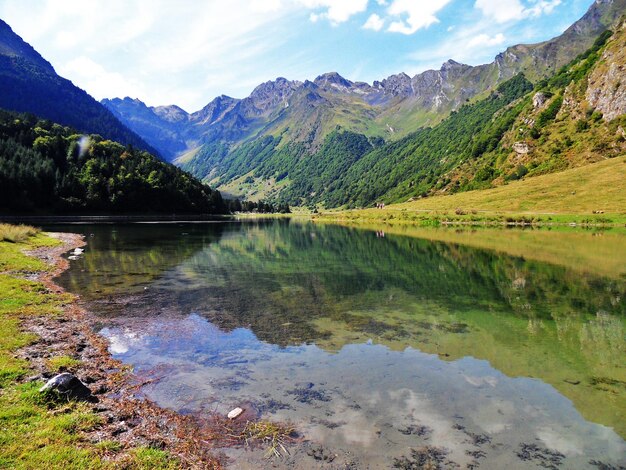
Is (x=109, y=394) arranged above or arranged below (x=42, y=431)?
below

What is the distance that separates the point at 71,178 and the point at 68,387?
182133 millimetres

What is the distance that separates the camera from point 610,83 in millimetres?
170000

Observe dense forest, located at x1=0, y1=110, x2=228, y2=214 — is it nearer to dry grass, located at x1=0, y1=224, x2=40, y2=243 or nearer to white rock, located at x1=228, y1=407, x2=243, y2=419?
dry grass, located at x1=0, y1=224, x2=40, y2=243

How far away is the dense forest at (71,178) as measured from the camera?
14512 cm

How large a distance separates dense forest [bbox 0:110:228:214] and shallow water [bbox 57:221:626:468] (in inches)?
5447

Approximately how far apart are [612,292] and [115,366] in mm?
35265

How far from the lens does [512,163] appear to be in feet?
629

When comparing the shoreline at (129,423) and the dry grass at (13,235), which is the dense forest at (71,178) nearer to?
the dry grass at (13,235)

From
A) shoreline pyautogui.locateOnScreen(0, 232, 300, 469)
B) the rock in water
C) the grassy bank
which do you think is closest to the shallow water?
shoreline pyautogui.locateOnScreen(0, 232, 300, 469)

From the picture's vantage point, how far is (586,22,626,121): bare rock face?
532 ft

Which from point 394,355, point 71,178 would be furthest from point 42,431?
point 71,178

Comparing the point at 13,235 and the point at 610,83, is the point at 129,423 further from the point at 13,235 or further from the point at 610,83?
the point at 610,83

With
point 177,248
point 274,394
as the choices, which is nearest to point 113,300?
point 274,394

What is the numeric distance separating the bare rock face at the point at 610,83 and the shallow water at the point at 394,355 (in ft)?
551
